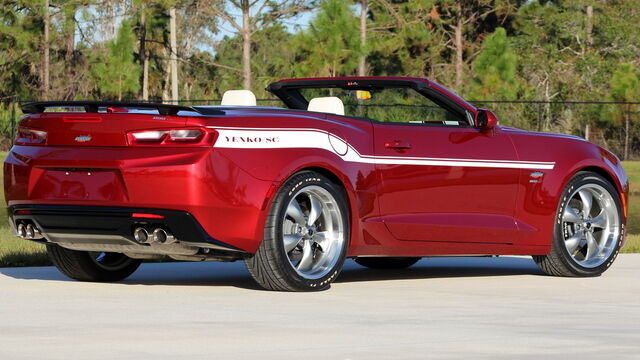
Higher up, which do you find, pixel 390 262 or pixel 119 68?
pixel 119 68

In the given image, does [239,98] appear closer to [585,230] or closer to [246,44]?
[585,230]

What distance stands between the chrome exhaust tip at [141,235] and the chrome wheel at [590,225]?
3594 mm

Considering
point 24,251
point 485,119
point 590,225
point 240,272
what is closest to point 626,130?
point 590,225

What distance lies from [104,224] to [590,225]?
A: 13.5ft

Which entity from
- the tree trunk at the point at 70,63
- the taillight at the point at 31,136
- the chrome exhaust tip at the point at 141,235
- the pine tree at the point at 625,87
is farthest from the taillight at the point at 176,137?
the tree trunk at the point at 70,63

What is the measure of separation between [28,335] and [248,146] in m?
2.28

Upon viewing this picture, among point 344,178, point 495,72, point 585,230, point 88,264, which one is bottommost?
point 88,264

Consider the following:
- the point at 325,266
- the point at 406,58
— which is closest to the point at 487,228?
the point at 325,266

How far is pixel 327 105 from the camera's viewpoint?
9766 mm

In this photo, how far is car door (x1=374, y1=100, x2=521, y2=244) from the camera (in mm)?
9242

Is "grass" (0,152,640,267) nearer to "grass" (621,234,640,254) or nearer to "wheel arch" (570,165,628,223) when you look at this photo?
"grass" (621,234,640,254)

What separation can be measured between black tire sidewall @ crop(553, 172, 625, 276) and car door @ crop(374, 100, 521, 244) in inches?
20.9

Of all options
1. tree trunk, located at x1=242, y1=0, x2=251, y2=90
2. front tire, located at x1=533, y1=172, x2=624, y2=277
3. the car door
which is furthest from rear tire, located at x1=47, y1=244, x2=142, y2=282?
tree trunk, located at x1=242, y1=0, x2=251, y2=90

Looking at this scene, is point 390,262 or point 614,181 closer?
point 614,181
